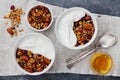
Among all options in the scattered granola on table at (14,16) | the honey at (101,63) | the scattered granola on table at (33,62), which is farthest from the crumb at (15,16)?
the honey at (101,63)

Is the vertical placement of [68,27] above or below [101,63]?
above

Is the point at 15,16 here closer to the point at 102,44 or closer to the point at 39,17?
the point at 39,17

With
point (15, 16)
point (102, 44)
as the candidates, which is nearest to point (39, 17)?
point (15, 16)

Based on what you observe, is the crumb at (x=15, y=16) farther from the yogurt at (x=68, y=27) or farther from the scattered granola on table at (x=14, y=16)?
the yogurt at (x=68, y=27)

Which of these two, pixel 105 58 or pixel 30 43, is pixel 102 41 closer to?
pixel 105 58

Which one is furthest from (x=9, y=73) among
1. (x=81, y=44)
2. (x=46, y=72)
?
(x=81, y=44)

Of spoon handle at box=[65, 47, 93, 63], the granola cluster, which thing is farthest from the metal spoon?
the granola cluster
